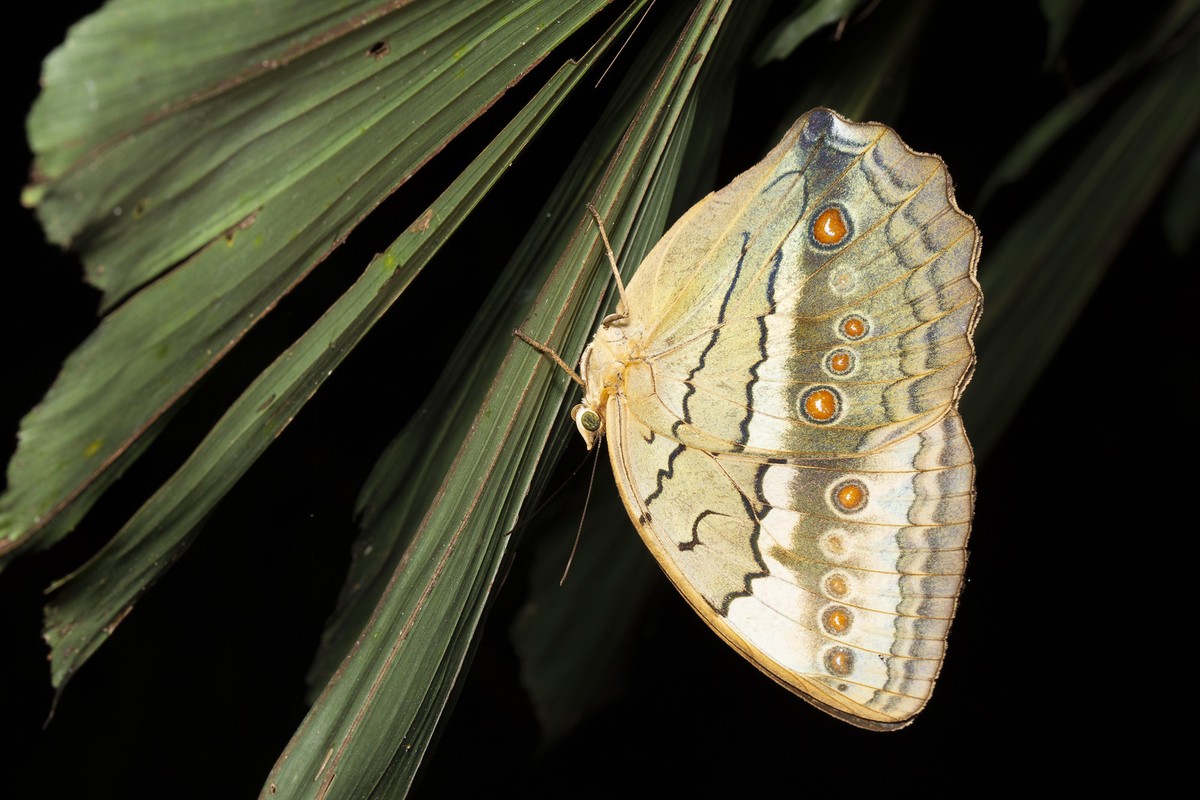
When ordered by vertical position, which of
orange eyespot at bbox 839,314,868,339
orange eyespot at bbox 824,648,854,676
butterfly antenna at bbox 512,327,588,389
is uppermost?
orange eyespot at bbox 839,314,868,339

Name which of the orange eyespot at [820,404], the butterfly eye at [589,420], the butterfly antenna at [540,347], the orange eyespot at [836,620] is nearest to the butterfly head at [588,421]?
the butterfly eye at [589,420]

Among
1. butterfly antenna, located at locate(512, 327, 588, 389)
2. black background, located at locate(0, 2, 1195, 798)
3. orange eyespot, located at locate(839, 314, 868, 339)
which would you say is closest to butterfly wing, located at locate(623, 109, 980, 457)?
orange eyespot, located at locate(839, 314, 868, 339)

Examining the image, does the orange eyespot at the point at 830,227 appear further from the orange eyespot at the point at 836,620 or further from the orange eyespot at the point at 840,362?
the orange eyespot at the point at 836,620

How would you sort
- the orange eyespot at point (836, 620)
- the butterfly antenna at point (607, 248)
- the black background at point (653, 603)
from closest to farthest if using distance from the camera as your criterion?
1. the butterfly antenna at point (607, 248)
2. the orange eyespot at point (836, 620)
3. the black background at point (653, 603)

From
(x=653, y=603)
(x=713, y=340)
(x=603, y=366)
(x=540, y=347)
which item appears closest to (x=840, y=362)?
(x=713, y=340)

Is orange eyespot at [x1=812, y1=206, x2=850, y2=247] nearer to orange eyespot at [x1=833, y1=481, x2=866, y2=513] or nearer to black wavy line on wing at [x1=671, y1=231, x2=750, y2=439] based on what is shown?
black wavy line on wing at [x1=671, y1=231, x2=750, y2=439]

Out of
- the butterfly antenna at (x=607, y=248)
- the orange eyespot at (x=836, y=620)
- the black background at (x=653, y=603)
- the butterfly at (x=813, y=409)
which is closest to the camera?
A: the butterfly antenna at (x=607, y=248)

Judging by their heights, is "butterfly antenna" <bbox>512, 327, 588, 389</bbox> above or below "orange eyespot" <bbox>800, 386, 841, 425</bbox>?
below

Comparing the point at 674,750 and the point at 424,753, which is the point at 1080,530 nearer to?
the point at 674,750
